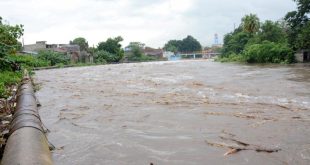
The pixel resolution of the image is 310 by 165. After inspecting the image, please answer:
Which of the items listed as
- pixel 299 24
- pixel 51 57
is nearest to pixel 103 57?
pixel 51 57

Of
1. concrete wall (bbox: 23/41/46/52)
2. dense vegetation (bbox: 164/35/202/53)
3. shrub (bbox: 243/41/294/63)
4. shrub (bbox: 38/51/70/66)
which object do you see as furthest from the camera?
dense vegetation (bbox: 164/35/202/53)

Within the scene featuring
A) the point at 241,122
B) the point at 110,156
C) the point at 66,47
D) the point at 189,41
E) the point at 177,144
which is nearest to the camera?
the point at 110,156

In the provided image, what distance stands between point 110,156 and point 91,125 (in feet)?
8.78

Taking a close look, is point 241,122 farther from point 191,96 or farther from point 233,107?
point 191,96

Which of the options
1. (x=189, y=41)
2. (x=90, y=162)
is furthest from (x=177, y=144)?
(x=189, y=41)

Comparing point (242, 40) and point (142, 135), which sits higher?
point (242, 40)

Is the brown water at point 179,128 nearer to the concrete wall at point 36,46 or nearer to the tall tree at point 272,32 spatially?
the tall tree at point 272,32

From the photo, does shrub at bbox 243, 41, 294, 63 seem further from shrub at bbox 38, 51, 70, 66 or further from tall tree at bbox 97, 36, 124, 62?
tall tree at bbox 97, 36, 124, 62

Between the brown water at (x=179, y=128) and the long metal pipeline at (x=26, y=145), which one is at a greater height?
the long metal pipeline at (x=26, y=145)

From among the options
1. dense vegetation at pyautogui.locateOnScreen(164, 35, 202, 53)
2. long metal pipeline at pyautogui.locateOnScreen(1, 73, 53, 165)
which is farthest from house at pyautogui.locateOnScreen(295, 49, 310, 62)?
dense vegetation at pyautogui.locateOnScreen(164, 35, 202, 53)

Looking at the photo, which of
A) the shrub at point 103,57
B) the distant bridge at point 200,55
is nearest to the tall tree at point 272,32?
the shrub at point 103,57

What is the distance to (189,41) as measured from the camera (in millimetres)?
124312

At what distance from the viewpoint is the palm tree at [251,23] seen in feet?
196

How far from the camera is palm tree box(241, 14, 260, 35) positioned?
196ft
